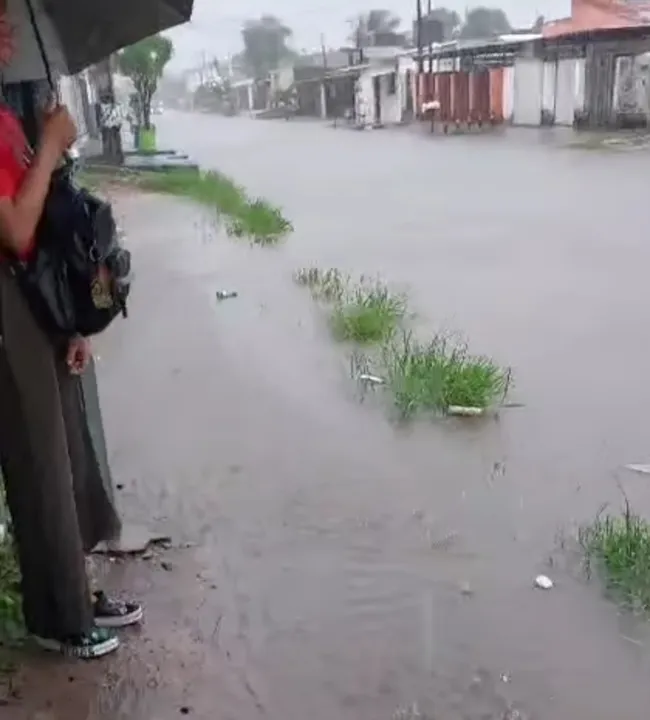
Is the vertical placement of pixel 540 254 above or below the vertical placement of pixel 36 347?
below

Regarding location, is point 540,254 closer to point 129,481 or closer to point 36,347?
point 129,481

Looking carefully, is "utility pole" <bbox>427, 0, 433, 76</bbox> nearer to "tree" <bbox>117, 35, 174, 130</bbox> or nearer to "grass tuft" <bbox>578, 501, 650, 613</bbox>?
"tree" <bbox>117, 35, 174, 130</bbox>

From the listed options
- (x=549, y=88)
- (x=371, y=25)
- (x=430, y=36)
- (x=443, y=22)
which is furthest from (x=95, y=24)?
(x=371, y=25)

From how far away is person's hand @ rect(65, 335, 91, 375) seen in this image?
2.49m

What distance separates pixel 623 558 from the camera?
3.42 meters

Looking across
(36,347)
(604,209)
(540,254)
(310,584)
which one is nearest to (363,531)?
(310,584)

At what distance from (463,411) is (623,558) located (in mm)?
1778

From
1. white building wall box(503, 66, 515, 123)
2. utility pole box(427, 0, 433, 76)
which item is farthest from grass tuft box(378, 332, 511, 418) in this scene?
utility pole box(427, 0, 433, 76)

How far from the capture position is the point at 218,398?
5.50 m

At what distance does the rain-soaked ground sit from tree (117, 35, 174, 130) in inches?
640

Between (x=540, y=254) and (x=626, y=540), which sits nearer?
(x=626, y=540)

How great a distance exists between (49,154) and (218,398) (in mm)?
3301

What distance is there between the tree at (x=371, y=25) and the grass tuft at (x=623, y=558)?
5748 centimetres

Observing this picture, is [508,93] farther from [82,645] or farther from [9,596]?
[82,645]
